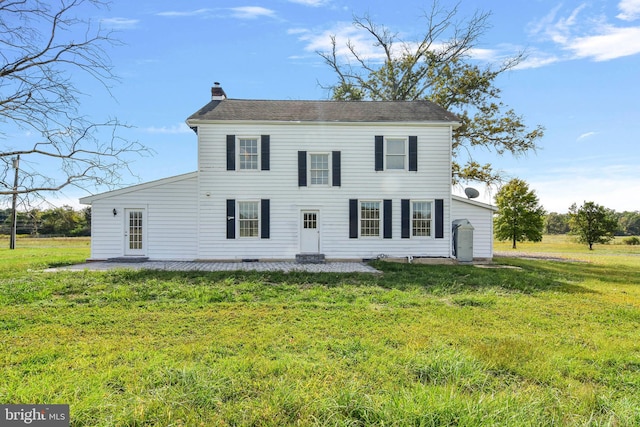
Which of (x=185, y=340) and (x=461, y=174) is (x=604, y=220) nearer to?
(x=461, y=174)

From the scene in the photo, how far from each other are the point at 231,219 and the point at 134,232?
4.15 meters

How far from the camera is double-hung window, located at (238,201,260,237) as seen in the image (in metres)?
13.8

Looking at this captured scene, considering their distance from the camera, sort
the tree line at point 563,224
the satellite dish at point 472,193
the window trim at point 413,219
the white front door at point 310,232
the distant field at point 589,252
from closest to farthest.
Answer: the white front door at point 310,232 → the window trim at point 413,219 → the satellite dish at point 472,193 → the distant field at point 589,252 → the tree line at point 563,224

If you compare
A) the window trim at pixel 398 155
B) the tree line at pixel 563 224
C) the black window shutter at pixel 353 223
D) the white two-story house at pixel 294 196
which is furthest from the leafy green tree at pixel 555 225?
the black window shutter at pixel 353 223

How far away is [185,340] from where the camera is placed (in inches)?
172

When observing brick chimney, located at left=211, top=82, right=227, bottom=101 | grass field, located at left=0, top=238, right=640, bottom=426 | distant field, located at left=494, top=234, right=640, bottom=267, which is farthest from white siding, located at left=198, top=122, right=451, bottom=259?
distant field, located at left=494, top=234, right=640, bottom=267

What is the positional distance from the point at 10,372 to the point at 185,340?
5.67 feet

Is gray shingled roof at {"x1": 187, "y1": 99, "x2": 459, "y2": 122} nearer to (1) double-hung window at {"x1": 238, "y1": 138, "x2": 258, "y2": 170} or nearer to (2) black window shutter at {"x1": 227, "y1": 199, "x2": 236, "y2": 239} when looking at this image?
(1) double-hung window at {"x1": 238, "y1": 138, "x2": 258, "y2": 170}

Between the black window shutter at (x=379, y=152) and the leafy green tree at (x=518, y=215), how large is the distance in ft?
71.8

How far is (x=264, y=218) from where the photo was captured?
13.7 m

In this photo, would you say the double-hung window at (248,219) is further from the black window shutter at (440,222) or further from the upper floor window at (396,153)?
the black window shutter at (440,222)

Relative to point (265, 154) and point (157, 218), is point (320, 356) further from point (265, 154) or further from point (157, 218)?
point (157, 218)

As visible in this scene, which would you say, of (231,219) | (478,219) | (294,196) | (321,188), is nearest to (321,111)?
(321,188)

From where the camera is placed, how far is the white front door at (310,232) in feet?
45.5
